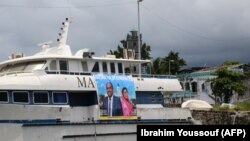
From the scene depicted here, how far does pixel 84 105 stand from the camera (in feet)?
70.2

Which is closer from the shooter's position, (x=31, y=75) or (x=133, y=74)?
(x=31, y=75)

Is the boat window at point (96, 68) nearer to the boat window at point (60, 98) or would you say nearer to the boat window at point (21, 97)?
the boat window at point (60, 98)

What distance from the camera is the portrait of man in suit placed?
2136 centimetres

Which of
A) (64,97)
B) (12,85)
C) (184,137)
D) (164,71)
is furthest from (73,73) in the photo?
(164,71)

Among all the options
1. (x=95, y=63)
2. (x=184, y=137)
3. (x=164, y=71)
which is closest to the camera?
(x=184, y=137)

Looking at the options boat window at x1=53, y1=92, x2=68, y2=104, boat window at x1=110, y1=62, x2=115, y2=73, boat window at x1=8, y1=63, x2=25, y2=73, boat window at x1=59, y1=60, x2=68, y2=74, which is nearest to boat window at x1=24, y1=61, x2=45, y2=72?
boat window at x1=8, y1=63, x2=25, y2=73

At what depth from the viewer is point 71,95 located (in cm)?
2094

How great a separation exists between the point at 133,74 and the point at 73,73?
3279mm

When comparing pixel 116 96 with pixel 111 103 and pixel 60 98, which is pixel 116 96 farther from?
pixel 60 98

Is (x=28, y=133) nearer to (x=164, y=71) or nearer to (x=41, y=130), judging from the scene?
(x=41, y=130)

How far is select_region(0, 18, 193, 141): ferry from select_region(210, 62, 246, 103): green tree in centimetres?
2172
